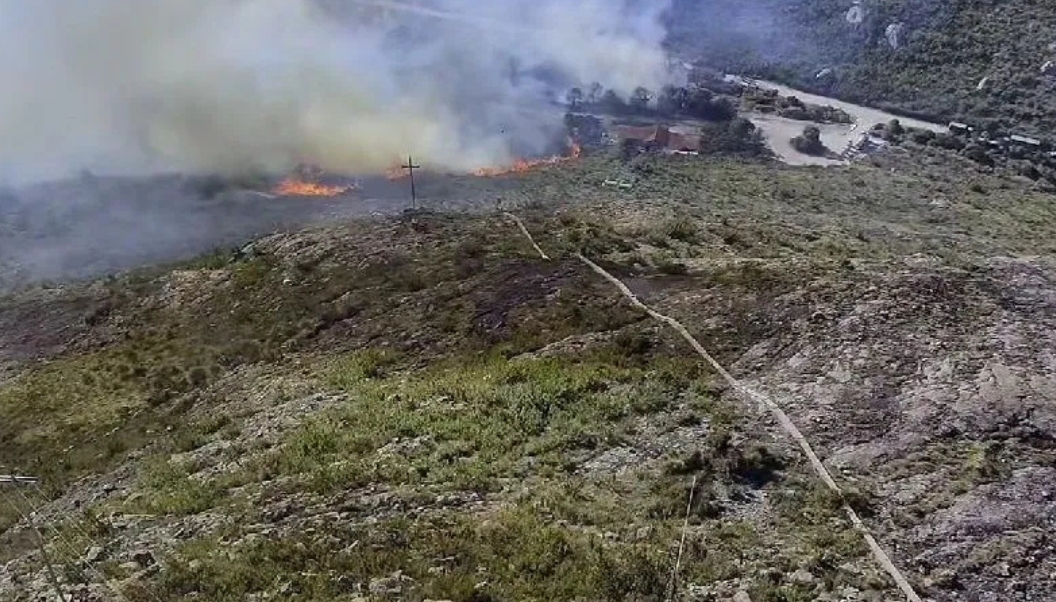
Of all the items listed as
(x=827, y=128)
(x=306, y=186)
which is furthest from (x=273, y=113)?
(x=827, y=128)

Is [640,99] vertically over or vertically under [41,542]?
over

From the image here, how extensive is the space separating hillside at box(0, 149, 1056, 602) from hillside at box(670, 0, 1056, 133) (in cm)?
4021

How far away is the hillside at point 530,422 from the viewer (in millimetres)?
16938

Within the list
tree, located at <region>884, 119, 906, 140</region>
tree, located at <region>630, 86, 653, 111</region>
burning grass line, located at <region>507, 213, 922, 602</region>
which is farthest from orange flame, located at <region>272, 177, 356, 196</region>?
tree, located at <region>884, 119, 906, 140</region>

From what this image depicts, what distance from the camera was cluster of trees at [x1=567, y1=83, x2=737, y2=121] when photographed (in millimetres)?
70250

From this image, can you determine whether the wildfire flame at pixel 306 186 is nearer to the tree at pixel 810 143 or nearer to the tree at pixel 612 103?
the tree at pixel 612 103

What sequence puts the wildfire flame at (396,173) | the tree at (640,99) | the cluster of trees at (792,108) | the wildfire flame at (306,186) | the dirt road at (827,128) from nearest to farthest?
the wildfire flame at (306,186)
the wildfire flame at (396,173)
the dirt road at (827,128)
the tree at (640,99)
the cluster of trees at (792,108)

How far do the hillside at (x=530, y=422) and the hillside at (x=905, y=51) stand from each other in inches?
1583

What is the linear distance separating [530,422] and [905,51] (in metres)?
71.7

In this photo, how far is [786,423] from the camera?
2095cm

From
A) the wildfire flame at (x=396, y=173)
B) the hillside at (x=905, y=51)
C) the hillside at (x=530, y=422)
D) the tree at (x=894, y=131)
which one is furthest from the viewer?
the hillside at (x=905, y=51)

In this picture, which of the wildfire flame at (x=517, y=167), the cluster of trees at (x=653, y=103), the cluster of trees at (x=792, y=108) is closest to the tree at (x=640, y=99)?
the cluster of trees at (x=653, y=103)

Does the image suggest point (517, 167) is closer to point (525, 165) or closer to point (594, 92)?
point (525, 165)

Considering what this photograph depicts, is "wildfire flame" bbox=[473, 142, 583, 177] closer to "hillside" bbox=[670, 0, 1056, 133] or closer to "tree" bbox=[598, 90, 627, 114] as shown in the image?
"tree" bbox=[598, 90, 627, 114]
